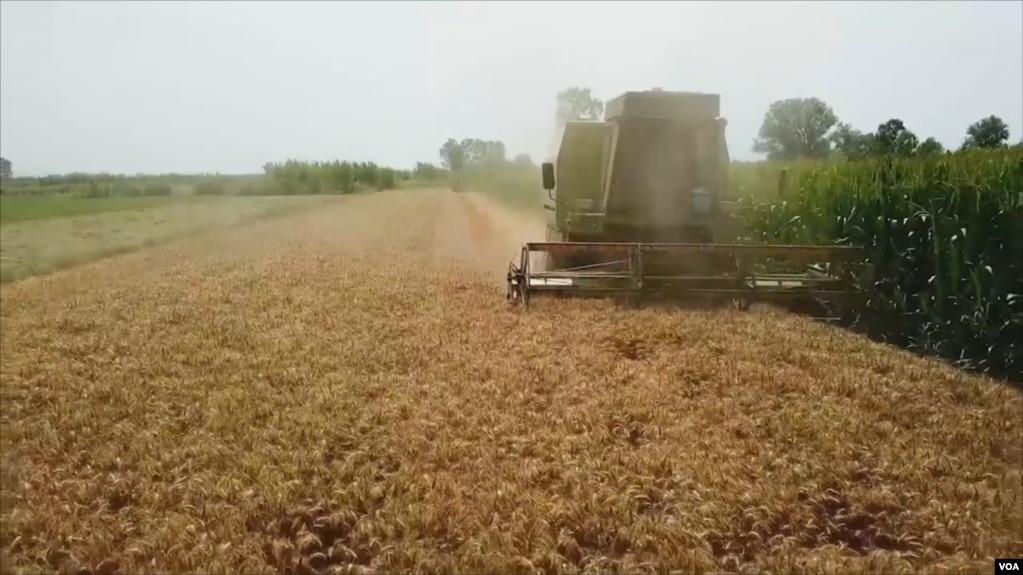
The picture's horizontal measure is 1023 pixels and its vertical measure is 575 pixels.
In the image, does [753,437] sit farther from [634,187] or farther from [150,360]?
[634,187]

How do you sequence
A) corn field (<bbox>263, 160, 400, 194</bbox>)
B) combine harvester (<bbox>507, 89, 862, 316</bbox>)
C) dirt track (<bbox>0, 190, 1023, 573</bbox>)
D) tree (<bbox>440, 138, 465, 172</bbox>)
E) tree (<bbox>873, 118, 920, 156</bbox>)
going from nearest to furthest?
1. dirt track (<bbox>0, 190, 1023, 573</bbox>)
2. combine harvester (<bbox>507, 89, 862, 316</bbox>)
3. tree (<bbox>873, 118, 920, 156</bbox>)
4. corn field (<bbox>263, 160, 400, 194</bbox>)
5. tree (<bbox>440, 138, 465, 172</bbox>)

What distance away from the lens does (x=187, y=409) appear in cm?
570

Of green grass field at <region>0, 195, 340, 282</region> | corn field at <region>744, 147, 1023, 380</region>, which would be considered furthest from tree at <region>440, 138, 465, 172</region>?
corn field at <region>744, 147, 1023, 380</region>

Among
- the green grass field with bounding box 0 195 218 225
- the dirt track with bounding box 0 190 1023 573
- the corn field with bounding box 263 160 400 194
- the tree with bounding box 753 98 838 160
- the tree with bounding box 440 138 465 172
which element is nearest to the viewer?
the dirt track with bounding box 0 190 1023 573

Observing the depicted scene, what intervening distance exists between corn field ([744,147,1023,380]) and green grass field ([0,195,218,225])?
30.1 ft

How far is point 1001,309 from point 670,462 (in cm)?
487

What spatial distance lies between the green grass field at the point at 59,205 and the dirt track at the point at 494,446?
4.13 feet

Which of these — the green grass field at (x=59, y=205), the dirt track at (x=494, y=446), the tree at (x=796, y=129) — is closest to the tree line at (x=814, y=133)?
the tree at (x=796, y=129)

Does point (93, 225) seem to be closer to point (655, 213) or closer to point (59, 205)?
point (59, 205)

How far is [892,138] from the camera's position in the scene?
1479 cm

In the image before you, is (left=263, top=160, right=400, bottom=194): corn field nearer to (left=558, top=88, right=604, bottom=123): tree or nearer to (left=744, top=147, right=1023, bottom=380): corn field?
(left=558, top=88, right=604, bottom=123): tree

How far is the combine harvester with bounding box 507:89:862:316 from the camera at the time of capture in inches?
395

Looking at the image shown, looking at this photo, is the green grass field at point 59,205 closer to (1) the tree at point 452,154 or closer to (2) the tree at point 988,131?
(2) the tree at point 988,131

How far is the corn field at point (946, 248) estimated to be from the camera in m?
7.64
